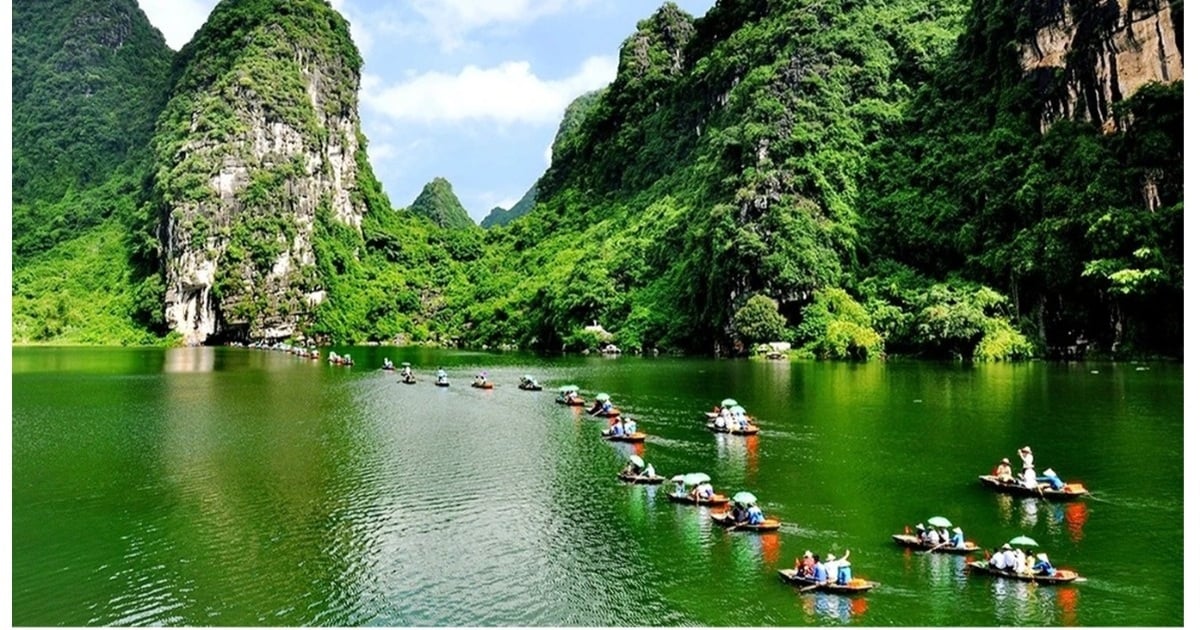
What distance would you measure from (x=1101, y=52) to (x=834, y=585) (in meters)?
74.6

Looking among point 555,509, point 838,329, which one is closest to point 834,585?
point 555,509

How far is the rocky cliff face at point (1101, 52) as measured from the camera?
73125 millimetres

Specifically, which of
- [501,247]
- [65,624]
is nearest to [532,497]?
[65,624]

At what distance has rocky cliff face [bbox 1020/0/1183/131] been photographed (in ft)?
240

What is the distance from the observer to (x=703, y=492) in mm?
25953

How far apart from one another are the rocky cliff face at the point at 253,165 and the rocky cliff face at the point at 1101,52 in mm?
95338

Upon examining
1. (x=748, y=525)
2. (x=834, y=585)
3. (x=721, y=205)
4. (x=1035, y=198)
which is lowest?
(x=834, y=585)

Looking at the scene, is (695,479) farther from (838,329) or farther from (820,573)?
(838,329)

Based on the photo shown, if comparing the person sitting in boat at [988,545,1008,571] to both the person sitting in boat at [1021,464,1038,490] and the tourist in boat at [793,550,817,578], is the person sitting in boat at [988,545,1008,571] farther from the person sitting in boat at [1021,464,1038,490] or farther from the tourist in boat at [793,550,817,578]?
the person sitting in boat at [1021,464,1038,490]

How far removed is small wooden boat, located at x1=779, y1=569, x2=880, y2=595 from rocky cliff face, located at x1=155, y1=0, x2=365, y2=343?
113 metres

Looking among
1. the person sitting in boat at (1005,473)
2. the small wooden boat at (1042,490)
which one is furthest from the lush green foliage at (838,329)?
the small wooden boat at (1042,490)

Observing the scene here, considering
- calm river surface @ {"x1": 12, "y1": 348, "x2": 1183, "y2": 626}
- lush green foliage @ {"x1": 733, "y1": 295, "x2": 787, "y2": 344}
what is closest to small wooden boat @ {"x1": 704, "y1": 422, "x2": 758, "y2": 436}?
calm river surface @ {"x1": 12, "y1": 348, "x2": 1183, "y2": 626}

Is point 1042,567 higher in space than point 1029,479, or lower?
lower

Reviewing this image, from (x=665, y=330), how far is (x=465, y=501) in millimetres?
72272
